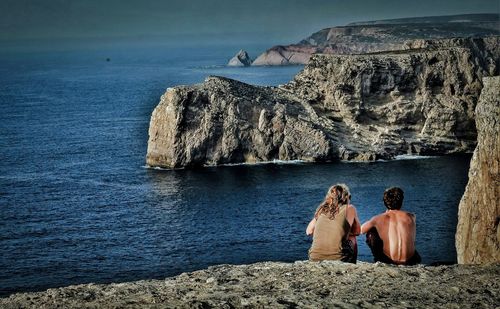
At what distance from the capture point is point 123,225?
64.2 meters

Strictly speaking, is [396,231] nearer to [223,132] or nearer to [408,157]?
[223,132]

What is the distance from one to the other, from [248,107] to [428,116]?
23921 millimetres

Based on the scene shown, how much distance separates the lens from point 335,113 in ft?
348

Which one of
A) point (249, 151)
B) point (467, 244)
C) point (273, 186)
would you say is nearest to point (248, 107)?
point (249, 151)

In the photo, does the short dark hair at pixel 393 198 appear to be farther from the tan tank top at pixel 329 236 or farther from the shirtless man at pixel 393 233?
the tan tank top at pixel 329 236

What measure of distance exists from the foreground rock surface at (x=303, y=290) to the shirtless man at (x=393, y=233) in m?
0.62

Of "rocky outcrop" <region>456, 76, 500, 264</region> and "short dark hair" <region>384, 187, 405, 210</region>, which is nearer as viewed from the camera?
"short dark hair" <region>384, 187, 405, 210</region>

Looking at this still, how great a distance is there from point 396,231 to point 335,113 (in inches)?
3598

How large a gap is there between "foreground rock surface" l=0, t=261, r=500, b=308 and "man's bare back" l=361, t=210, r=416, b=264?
0.60m

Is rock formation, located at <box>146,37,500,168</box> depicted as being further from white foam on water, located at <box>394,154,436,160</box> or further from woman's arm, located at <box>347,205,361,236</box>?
woman's arm, located at <box>347,205,361,236</box>

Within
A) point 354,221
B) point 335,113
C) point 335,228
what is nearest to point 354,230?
point 354,221

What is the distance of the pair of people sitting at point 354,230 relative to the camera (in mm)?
14961

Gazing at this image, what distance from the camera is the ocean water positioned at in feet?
173

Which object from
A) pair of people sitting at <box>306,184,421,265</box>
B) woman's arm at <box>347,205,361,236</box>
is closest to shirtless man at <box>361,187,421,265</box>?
pair of people sitting at <box>306,184,421,265</box>
